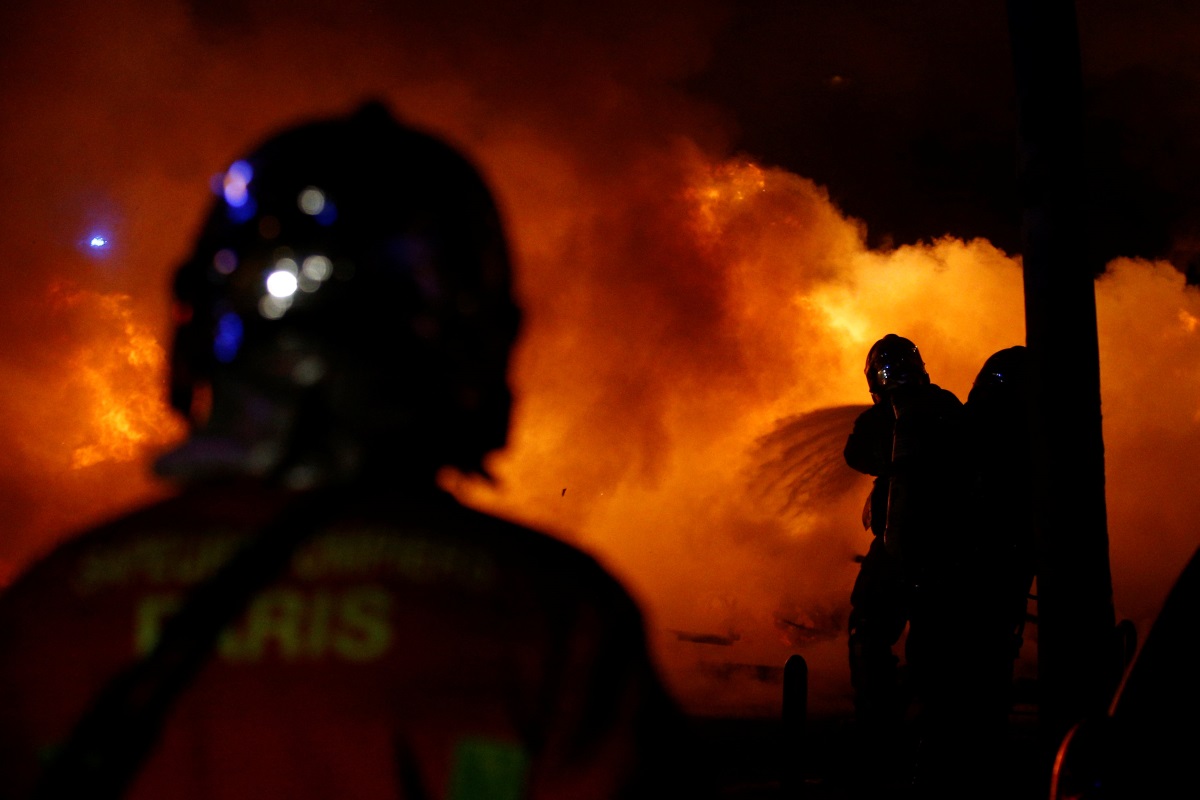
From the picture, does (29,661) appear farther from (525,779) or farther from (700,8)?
(700,8)

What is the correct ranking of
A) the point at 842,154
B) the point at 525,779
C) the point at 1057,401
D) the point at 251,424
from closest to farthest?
the point at 525,779 → the point at 251,424 → the point at 1057,401 → the point at 842,154

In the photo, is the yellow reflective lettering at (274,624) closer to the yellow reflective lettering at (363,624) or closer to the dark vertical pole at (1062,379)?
→ the yellow reflective lettering at (363,624)

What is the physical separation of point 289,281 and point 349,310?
0.10m

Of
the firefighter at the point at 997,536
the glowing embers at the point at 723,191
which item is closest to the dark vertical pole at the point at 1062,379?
the firefighter at the point at 997,536

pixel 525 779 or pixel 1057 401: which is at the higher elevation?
pixel 1057 401

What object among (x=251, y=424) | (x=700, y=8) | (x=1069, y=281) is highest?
(x=700, y=8)

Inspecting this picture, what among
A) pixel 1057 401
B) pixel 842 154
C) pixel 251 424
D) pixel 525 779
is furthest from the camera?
pixel 842 154

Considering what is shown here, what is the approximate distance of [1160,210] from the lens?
9.98m

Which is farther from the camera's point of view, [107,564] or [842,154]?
[842,154]

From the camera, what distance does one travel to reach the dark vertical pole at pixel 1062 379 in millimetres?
3635

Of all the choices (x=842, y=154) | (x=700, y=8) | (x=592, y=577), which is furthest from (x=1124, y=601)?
(x=592, y=577)

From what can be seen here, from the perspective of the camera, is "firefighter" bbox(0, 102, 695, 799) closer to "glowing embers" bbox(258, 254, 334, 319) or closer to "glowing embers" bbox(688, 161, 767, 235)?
"glowing embers" bbox(258, 254, 334, 319)

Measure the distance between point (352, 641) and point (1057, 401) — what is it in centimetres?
316

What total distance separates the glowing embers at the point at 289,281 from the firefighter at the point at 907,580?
461 cm
